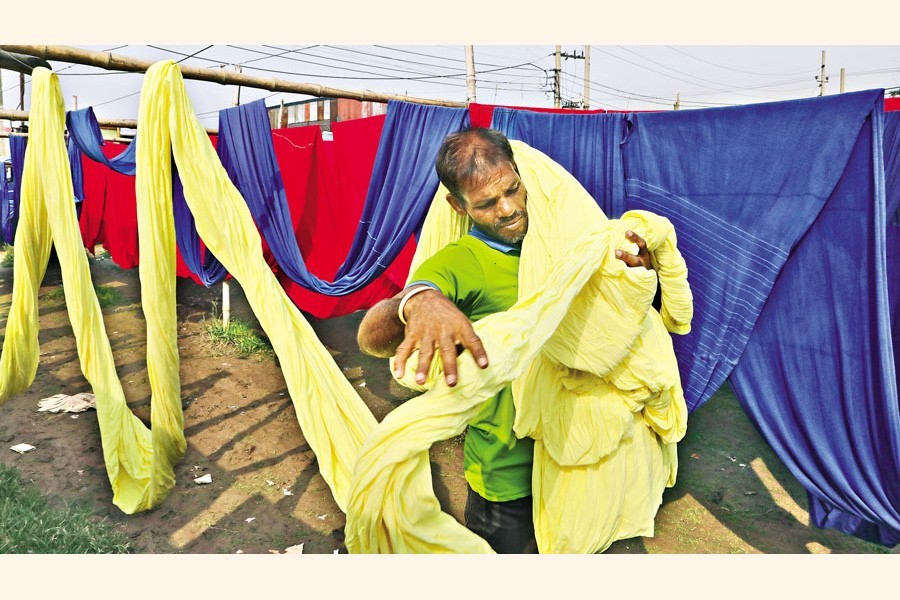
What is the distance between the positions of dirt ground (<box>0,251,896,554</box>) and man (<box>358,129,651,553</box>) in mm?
782

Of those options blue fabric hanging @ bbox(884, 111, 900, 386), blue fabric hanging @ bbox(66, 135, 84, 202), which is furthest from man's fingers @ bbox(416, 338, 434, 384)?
blue fabric hanging @ bbox(66, 135, 84, 202)

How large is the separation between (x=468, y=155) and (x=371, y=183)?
1689 mm

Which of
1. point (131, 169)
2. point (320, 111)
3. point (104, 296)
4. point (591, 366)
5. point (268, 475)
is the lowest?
point (268, 475)

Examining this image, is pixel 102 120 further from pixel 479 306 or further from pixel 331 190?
pixel 479 306

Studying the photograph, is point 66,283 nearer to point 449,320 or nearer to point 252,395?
point 449,320

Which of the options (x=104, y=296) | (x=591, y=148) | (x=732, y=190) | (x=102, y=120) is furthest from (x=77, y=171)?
(x=732, y=190)

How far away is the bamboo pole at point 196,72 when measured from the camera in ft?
6.97

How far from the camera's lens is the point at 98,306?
6.95 feet

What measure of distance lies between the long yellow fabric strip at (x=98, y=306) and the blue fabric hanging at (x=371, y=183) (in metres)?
0.96

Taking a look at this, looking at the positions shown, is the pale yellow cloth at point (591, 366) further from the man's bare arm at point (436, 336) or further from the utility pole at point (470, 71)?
the utility pole at point (470, 71)

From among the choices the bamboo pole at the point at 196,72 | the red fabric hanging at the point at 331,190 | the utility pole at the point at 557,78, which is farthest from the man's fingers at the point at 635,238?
the utility pole at the point at 557,78

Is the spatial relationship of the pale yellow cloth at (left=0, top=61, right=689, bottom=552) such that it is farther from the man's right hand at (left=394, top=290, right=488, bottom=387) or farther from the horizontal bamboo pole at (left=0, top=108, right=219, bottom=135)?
the horizontal bamboo pole at (left=0, top=108, right=219, bottom=135)

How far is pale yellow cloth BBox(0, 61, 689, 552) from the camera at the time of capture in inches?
36.4

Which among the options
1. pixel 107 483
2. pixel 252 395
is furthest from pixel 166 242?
pixel 252 395
